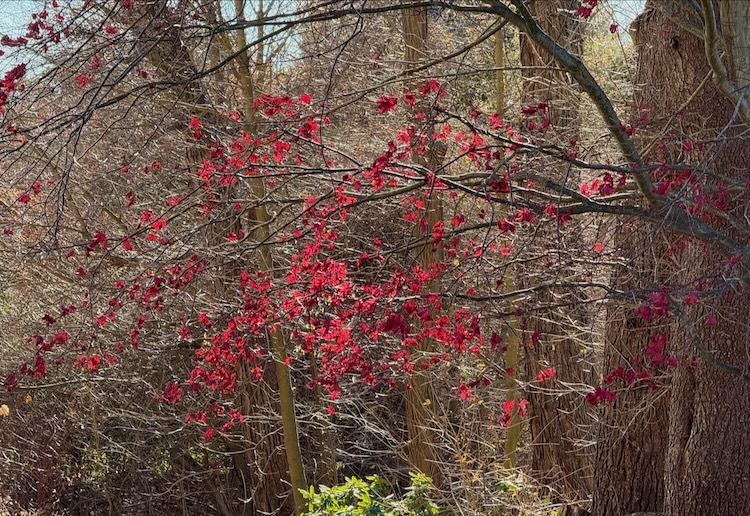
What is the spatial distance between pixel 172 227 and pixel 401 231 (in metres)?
2.45

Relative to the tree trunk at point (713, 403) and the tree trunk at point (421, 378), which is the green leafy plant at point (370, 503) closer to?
the tree trunk at point (713, 403)

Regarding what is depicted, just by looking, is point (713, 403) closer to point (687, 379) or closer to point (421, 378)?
point (687, 379)

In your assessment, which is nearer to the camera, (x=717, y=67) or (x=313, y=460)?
(x=717, y=67)

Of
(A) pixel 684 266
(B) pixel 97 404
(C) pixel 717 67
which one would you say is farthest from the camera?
(B) pixel 97 404

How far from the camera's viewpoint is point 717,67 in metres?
3.60

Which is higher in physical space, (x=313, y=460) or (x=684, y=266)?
(x=684, y=266)

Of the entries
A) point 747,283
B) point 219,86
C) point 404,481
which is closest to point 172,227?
point 219,86

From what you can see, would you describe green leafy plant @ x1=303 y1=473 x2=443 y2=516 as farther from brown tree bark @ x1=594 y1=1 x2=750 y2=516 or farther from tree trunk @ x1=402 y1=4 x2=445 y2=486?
tree trunk @ x1=402 y1=4 x2=445 y2=486

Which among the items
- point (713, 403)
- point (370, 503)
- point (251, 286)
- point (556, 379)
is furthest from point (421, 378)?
point (713, 403)

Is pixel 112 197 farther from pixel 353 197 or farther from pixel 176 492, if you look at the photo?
pixel 353 197

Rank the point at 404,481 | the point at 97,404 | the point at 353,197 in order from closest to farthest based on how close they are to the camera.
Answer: the point at 353,197
the point at 97,404
the point at 404,481

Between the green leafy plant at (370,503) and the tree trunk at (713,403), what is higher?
the tree trunk at (713,403)

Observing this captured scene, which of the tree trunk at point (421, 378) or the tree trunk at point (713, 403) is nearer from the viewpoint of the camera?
the tree trunk at point (713, 403)

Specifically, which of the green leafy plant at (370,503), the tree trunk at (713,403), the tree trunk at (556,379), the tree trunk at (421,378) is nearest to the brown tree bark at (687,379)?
the tree trunk at (713,403)
